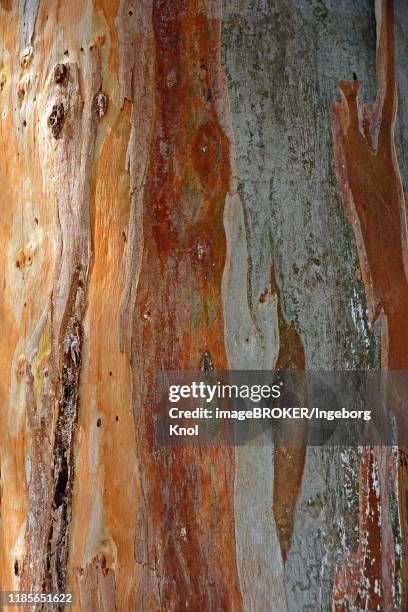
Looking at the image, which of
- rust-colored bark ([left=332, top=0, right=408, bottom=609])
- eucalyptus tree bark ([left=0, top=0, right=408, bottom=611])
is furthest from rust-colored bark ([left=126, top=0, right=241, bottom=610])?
rust-colored bark ([left=332, top=0, right=408, bottom=609])

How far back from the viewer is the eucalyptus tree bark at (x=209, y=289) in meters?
0.69

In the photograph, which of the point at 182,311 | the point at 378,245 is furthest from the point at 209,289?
the point at 378,245

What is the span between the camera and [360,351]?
2.35 feet

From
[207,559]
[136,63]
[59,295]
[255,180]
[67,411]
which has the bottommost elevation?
[207,559]

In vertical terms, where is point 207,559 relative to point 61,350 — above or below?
below

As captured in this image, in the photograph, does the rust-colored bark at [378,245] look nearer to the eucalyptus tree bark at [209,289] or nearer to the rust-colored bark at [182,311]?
the eucalyptus tree bark at [209,289]

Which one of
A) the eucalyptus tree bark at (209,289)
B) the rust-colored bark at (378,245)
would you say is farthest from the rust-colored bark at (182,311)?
the rust-colored bark at (378,245)

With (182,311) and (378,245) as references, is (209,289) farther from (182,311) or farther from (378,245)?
(378,245)

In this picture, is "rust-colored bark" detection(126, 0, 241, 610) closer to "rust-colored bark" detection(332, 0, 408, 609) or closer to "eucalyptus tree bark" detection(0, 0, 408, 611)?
"eucalyptus tree bark" detection(0, 0, 408, 611)

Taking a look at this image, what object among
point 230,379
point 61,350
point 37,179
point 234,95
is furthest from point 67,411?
point 234,95

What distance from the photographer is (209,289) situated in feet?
2.33

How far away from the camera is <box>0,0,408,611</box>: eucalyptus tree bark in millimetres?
685

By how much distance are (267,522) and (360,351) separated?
0.21 m

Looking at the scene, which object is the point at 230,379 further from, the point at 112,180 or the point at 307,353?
the point at 112,180
